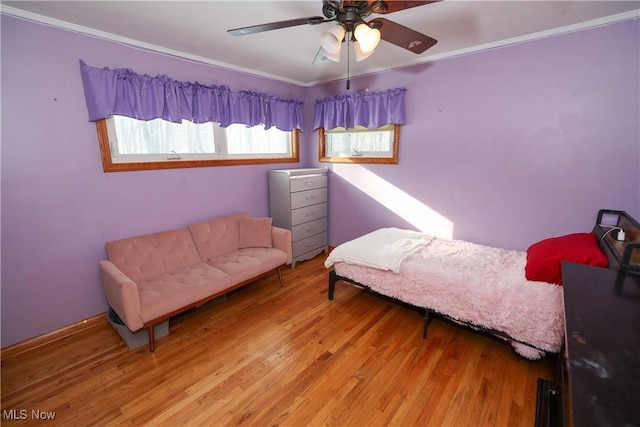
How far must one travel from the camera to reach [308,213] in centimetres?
380

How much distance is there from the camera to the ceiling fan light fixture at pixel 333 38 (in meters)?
1.55

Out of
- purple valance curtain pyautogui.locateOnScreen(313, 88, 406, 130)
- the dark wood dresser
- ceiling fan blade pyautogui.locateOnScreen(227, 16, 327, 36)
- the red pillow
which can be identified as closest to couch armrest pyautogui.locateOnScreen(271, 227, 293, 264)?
purple valance curtain pyautogui.locateOnScreen(313, 88, 406, 130)

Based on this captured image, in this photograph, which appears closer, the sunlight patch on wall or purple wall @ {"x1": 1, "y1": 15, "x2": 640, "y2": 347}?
purple wall @ {"x1": 1, "y1": 15, "x2": 640, "y2": 347}

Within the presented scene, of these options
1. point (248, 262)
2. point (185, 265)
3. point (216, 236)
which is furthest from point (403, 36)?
point (185, 265)

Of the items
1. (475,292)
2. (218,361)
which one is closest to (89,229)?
(218,361)

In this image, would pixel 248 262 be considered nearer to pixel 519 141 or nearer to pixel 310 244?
pixel 310 244

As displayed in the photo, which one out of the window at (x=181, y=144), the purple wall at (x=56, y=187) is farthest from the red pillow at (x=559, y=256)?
the purple wall at (x=56, y=187)

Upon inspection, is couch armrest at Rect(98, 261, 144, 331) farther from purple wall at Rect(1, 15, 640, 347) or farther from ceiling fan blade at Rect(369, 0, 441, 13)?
ceiling fan blade at Rect(369, 0, 441, 13)

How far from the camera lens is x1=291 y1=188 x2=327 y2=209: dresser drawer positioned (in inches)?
141

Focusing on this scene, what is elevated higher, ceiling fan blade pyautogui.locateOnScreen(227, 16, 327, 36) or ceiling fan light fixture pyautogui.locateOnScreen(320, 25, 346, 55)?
ceiling fan blade pyautogui.locateOnScreen(227, 16, 327, 36)

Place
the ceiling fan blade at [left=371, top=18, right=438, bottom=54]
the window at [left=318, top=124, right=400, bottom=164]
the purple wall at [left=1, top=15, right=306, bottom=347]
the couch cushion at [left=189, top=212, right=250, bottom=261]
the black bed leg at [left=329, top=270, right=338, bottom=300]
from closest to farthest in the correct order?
the ceiling fan blade at [left=371, top=18, right=438, bottom=54], the purple wall at [left=1, top=15, right=306, bottom=347], the black bed leg at [left=329, top=270, right=338, bottom=300], the couch cushion at [left=189, top=212, right=250, bottom=261], the window at [left=318, top=124, right=400, bottom=164]

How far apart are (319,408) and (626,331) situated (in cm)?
Answer: 147

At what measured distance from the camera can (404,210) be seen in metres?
3.44

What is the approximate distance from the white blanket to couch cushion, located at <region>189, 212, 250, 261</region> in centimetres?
117
